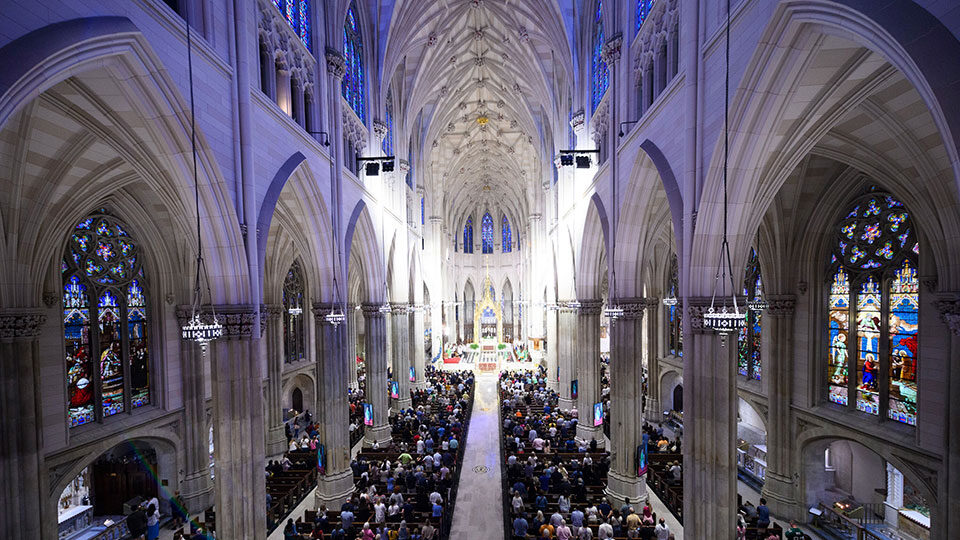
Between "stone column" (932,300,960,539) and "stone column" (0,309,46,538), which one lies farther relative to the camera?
"stone column" (0,309,46,538)

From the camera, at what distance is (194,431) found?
14.2 meters

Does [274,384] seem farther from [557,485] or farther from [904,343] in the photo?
[904,343]

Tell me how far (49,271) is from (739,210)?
15.6m

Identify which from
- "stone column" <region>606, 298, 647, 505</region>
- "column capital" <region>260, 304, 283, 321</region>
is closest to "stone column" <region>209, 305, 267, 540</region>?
"stone column" <region>606, 298, 647, 505</region>

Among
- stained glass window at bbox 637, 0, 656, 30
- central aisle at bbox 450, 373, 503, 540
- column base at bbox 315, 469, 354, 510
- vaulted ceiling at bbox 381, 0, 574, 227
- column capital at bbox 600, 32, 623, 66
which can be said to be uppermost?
vaulted ceiling at bbox 381, 0, 574, 227

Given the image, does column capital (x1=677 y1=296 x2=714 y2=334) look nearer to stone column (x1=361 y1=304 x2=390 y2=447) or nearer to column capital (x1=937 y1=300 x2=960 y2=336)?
column capital (x1=937 y1=300 x2=960 y2=336)

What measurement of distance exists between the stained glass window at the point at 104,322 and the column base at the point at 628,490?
1476 cm

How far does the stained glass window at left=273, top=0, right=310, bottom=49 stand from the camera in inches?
455

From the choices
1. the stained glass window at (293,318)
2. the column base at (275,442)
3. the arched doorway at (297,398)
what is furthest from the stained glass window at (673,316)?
the arched doorway at (297,398)

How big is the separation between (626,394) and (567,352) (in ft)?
35.7

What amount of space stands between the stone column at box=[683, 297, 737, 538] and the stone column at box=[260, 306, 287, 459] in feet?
52.5

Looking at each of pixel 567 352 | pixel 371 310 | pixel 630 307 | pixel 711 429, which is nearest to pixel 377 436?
pixel 371 310

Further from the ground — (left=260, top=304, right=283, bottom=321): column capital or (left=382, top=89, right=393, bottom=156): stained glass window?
(left=382, top=89, right=393, bottom=156): stained glass window

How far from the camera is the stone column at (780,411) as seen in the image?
41.5 ft
